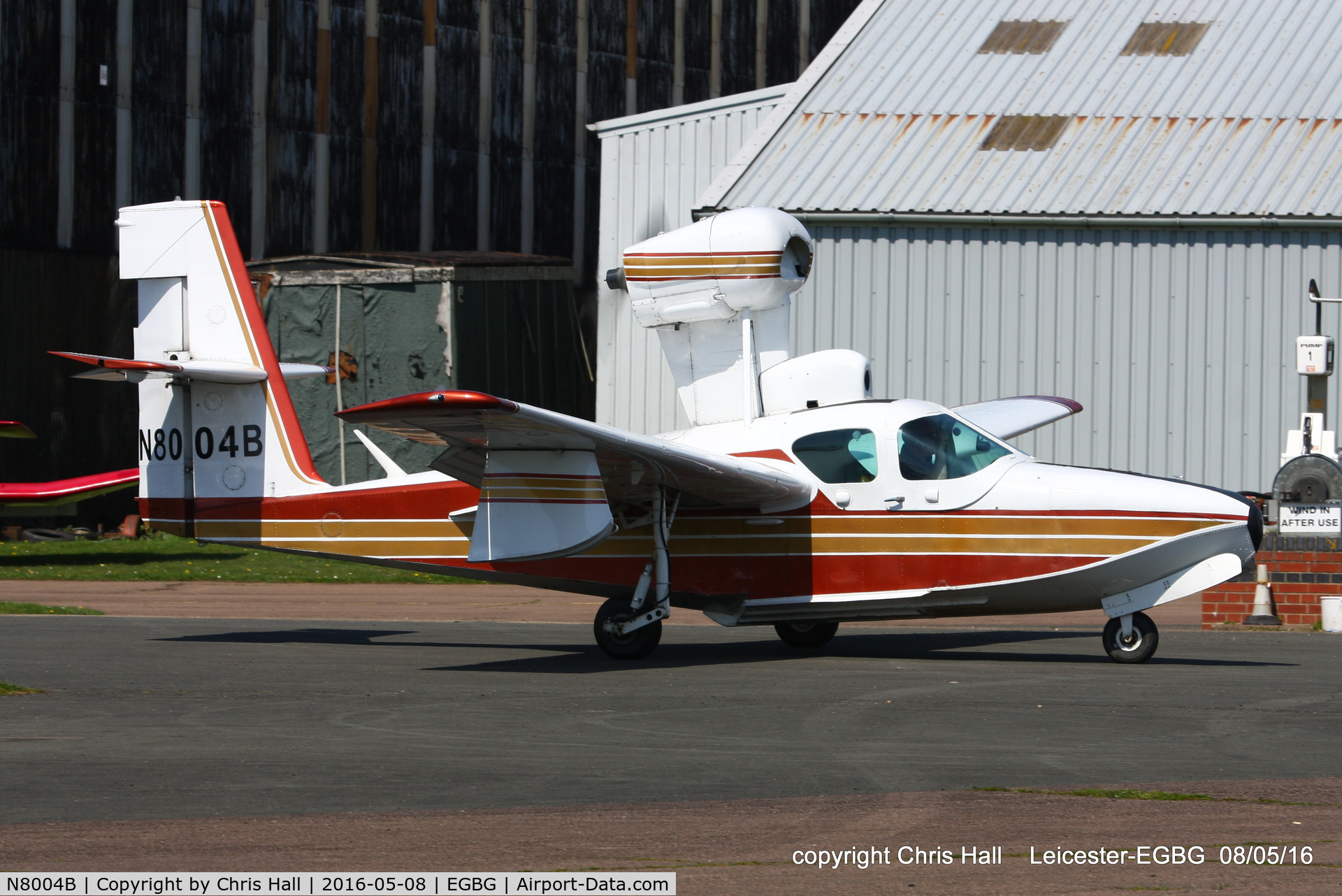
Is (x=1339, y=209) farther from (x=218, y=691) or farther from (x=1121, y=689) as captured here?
(x=218, y=691)

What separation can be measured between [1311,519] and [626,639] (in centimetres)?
784

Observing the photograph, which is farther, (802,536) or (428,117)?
(428,117)

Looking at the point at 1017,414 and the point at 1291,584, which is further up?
the point at 1017,414

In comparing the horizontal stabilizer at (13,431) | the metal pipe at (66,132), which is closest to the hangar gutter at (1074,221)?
the horizontal stabilizer at (13,431)

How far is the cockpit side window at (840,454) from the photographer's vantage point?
41.1ft

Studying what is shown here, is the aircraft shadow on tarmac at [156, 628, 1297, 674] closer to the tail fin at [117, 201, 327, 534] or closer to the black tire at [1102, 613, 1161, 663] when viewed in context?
the black tire at [1102, 613, 1161, 663]

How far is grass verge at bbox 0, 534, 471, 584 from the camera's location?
20.8 metres

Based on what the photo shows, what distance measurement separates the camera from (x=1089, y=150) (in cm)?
2283

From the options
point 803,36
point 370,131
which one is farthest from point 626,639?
point 803,36

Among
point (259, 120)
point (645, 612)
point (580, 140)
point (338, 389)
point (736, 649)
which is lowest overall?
point (736, 649)

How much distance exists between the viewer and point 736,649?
45.4 ft
